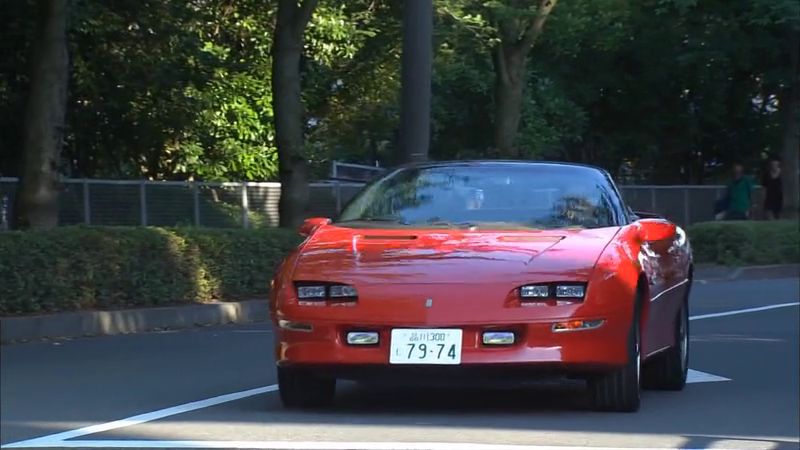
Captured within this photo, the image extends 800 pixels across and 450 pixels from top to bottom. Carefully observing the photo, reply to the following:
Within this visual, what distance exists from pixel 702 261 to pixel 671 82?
12.7m

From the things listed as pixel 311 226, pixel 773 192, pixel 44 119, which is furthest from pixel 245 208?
pixel 311 226

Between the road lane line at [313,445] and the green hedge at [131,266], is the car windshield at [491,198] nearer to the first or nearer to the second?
the road lane line at [313,445]

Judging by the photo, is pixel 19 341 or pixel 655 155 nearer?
pixel 19 341

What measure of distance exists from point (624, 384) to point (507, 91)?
619 inches

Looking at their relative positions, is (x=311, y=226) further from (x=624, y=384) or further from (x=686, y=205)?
(x=686, y=205)

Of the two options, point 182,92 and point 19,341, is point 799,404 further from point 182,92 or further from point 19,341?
point 182,92

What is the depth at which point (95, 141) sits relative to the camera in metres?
22.9

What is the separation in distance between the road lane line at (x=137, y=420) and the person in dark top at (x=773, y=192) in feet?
65.4

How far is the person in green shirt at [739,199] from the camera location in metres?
24.5

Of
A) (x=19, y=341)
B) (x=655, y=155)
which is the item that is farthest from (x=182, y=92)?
(x=655, y=155)

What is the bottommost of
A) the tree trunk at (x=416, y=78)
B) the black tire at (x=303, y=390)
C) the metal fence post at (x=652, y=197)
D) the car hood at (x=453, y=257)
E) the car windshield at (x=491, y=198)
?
the black tire at (x=303, y=390)

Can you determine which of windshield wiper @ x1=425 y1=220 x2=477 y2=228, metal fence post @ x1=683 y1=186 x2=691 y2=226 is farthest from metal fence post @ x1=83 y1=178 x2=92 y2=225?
metal fence post @ x1=683 y1=186 x2=691 y2=226


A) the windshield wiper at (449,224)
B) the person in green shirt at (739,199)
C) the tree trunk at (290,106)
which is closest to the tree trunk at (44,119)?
the tree trunk at (290,106)

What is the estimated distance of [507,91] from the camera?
23.0 m
